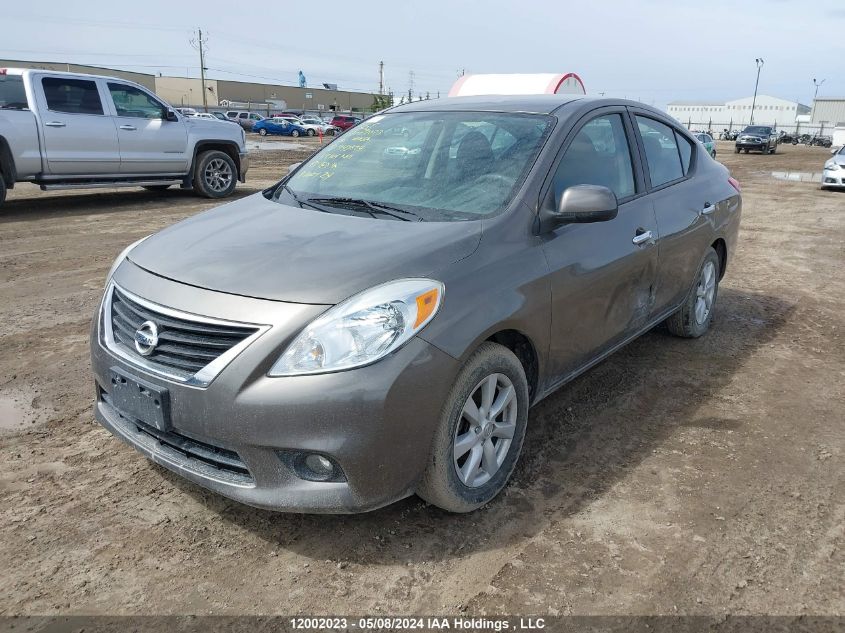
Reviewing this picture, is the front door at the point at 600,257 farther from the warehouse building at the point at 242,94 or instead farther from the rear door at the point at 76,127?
the warehouse building at the point at 242,94

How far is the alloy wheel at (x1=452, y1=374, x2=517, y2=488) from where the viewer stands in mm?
2715

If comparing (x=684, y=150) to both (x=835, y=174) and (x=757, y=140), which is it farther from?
(x=757, y=140)

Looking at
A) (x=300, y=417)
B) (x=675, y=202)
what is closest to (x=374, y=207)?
(x=300, y=417)

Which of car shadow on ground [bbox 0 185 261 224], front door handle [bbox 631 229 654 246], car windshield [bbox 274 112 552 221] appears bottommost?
car shadow on ground [bbox 0 185 261 224]

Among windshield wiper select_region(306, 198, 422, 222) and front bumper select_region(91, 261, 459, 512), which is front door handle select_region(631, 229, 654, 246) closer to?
windshield wiper select_region(306, 198, 422, 222)

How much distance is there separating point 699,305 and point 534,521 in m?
2.89

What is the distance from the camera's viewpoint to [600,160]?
12.0 feet

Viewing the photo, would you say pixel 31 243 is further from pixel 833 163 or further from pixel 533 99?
pixel 833 163

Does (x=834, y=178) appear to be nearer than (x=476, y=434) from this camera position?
No

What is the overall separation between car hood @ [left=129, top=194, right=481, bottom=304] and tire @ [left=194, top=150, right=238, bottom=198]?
365 inches

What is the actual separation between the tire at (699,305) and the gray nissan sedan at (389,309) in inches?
41.7

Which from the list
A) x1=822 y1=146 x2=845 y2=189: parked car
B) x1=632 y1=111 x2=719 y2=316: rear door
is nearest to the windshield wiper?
x1=632 y1=111 x2=719 y2=316: rear door

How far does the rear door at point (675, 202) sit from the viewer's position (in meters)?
4.10

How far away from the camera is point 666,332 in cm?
519
